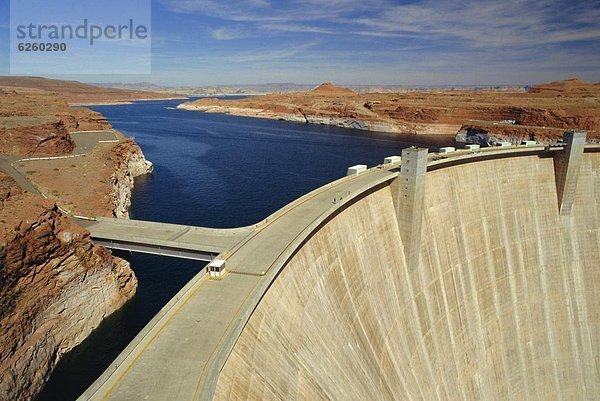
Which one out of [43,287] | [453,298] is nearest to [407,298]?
[453,298]

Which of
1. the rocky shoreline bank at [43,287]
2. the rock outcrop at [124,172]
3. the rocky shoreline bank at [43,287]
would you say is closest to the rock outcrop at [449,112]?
the rock outcrop at [124,172]

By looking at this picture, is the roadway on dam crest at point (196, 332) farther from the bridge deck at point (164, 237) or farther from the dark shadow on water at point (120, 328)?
the dark shadow on water at point (120, 328)

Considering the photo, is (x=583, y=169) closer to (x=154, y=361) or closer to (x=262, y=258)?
(x=262, y=258)

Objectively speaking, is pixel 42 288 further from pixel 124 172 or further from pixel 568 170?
pixel 568 170

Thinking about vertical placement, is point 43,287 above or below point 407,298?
above

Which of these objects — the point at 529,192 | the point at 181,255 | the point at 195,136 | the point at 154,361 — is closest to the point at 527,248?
the point at 529,192

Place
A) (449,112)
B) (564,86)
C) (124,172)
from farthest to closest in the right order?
1. (564,86)
2. (449,112)
3. (124,172)

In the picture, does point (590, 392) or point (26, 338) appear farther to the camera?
point (590, 392)
